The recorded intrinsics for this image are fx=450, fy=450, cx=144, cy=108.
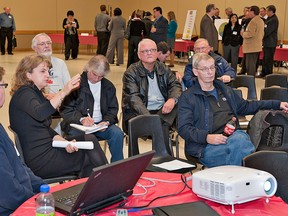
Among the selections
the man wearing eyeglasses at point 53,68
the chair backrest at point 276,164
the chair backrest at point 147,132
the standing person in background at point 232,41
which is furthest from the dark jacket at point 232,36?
the chair backrest at point 276,164

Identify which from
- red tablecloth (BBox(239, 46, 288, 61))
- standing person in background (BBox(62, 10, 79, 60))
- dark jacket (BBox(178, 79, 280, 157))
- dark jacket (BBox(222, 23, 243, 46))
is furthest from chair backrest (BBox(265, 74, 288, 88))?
standing person in background (BBox(62, 10, 79, 60))

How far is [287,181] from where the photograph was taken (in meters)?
2.58

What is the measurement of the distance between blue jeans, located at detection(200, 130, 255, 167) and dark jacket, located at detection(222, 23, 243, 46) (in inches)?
298

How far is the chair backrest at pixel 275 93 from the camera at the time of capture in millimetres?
4707

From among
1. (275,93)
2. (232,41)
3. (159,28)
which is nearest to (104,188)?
(275,93)

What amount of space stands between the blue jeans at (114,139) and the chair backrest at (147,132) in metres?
0.62

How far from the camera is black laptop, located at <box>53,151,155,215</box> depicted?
1818 millimetres

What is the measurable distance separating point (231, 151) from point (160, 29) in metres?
8.96

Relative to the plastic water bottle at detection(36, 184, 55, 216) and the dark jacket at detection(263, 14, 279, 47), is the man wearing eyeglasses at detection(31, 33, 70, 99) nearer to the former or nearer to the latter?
the plastic water bottle at detection(36, 184, 55, 216)

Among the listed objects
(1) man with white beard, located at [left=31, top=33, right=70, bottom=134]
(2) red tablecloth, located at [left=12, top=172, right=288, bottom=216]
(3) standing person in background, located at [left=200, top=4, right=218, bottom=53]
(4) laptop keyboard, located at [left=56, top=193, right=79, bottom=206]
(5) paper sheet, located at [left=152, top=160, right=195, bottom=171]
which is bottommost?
(5) paper sheet, located at [left=152, top=160, right=195, bottom=171]

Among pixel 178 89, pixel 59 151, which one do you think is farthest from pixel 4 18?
pixel 59 151

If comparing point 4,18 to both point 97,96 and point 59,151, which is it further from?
point 59,151

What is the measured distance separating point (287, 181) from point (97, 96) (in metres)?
2.32

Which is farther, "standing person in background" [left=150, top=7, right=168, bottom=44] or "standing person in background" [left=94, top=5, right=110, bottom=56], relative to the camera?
"standing person in background" [left=94, top=5, right=110, bottom=56]
